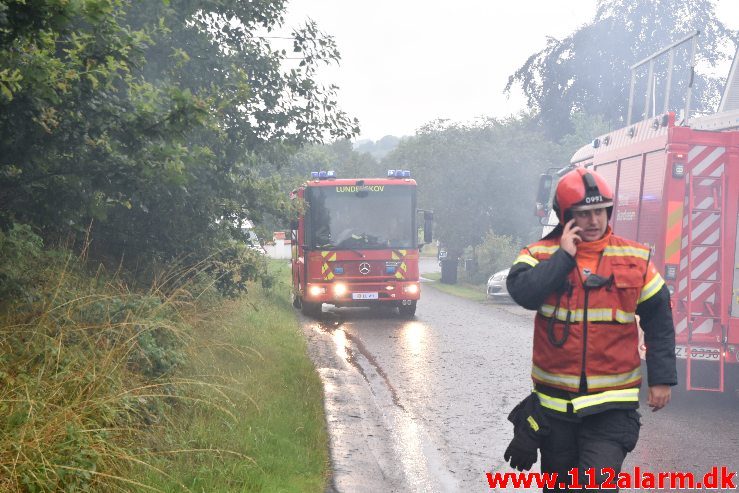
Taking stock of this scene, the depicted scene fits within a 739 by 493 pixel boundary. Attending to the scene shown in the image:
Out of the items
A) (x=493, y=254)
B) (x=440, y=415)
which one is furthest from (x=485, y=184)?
(x=440, y=415)

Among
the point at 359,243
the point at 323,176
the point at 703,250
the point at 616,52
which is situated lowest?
the point at 359,243

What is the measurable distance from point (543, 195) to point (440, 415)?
5866 millimetres

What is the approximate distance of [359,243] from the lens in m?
18.2

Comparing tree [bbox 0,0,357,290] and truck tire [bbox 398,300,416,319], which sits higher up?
tree [bbox 0,0,357,290]

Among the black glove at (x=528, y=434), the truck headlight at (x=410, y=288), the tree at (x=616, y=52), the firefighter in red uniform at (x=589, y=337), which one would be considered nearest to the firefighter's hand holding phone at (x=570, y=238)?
the firefighter in red uniform at (x=589, y=337)

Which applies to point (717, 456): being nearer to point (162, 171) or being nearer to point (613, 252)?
point (613, 252)

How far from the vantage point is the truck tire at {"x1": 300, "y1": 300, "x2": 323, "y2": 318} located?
18.6 meters

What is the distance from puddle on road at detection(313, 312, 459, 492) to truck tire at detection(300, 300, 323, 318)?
3.62 m

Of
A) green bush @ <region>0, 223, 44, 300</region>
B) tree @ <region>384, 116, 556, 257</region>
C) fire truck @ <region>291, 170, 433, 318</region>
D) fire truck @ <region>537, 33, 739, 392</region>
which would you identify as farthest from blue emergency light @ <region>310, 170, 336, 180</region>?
tree @ <region>384, 116, 556, 257</region>

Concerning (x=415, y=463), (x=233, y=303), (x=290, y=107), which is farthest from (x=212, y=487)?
(x=233, y=303)

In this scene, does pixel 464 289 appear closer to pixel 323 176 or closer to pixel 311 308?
pixel 311 308

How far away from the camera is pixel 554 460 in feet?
13.2

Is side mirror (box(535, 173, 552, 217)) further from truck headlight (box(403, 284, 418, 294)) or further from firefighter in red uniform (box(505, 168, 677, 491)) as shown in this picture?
firefighter in red uniform (box(505, 168, 677, 491))

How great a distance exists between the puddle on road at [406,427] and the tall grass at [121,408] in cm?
66
